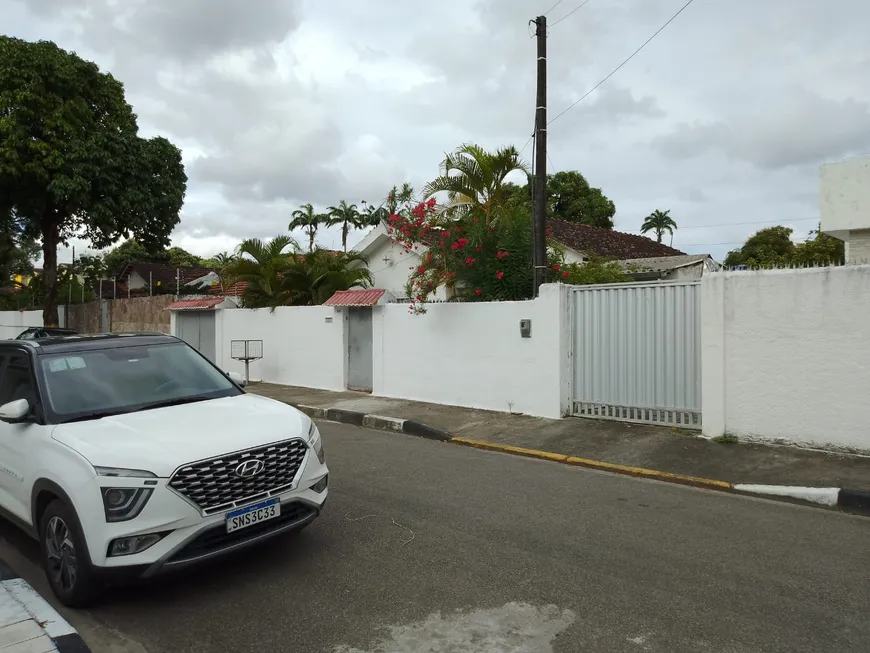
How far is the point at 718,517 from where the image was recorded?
5.61 metres

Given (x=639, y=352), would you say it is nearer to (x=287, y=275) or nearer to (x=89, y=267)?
(x=287, y=275)

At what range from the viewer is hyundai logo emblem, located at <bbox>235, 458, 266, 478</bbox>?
13.0 feet

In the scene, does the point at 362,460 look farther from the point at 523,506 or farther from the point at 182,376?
the point at 182,376

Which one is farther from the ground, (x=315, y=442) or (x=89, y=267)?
(x=89, y=267)

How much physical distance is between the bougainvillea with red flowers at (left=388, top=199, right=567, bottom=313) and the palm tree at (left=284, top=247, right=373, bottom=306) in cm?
441

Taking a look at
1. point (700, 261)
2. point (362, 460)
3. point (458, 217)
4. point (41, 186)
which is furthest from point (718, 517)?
point (41, 186)

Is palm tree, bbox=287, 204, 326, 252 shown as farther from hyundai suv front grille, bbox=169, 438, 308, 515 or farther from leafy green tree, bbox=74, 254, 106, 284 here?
hyundai suv front grille, bbox=169, 438, 308, 515

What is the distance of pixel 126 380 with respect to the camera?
16.2 feet

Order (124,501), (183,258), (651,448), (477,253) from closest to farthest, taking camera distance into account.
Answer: (124,501) → (651,448) → (477,253) → (183,258)

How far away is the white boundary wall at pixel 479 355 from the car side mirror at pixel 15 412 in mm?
7168

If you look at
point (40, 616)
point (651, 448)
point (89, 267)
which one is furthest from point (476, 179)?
point (89, 267)

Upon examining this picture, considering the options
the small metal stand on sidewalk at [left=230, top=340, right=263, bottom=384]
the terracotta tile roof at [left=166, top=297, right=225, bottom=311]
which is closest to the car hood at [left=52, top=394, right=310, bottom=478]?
the small metal stand on sidewalk at [left=230, top=340, right=263, bottom=384]

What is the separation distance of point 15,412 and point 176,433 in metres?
1.17

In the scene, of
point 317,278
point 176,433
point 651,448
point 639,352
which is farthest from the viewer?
point 317,278
